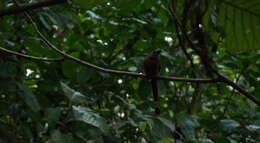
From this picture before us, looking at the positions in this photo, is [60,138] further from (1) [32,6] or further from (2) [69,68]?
(1) [32,6]

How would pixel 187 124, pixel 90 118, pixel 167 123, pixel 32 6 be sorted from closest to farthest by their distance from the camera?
pixel 32 6 < pixel 90 118 < pixel 167 123 < pixel 187 124

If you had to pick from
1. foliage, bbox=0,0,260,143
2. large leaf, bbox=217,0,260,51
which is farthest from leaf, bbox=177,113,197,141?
large leaf, bbox=217,0,260,51

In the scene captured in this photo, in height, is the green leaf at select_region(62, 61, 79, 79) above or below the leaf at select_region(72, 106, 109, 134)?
above

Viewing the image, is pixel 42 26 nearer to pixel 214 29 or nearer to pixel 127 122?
pixel 127 122

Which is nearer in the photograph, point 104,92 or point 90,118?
point 90,118

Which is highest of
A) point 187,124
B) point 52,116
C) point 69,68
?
point 69,68

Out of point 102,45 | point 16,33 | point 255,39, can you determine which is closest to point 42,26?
point 16,33

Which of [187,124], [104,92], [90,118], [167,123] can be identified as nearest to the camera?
[90,118]

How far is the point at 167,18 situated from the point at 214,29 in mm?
1247

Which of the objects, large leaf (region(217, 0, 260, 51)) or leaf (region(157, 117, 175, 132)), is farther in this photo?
leaf (region(157, 117, 175, 132))

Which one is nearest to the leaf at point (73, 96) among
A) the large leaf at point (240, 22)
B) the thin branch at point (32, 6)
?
the thin branch at point (32, 6)

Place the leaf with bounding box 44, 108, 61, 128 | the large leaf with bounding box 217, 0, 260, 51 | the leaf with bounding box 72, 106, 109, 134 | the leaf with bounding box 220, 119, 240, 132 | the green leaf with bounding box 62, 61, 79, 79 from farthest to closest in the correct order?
the green leaf with bounding box 62, 61, 79, 79, the leaf with bounding box 220, 119, 240, 132, the leaf with bounding box 44, 108, 61, 128, the leaf with bounding box 72, 106, 109, 134, the large leaf with bounding box 217, 0, 260, 51

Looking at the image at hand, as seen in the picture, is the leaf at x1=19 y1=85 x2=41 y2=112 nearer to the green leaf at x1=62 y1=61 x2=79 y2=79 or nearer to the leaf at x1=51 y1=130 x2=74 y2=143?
the leaf at x1=51 y1=130 x2=74 y2=143

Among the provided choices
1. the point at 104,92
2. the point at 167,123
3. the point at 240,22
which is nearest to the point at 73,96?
the point at 167,123
